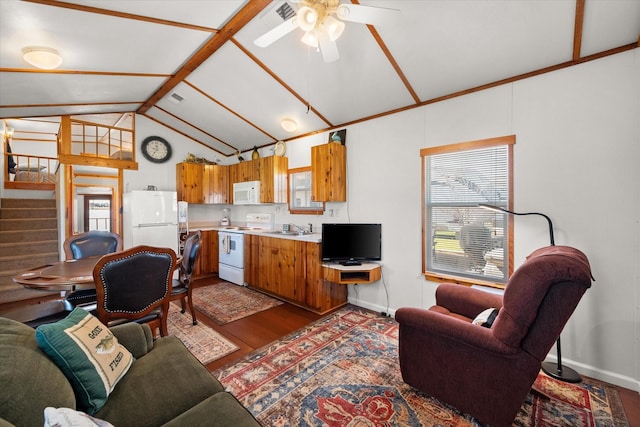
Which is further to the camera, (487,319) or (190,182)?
(190,182)

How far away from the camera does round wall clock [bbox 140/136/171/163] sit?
17.4 ft

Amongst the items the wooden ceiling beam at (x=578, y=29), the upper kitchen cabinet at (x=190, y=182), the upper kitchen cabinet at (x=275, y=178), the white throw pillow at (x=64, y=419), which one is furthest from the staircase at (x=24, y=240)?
the wooden ceiling beam at (x=578, y=29)

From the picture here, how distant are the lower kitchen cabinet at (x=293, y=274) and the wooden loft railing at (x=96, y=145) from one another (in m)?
2.99

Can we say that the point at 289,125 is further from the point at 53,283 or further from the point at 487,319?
the point at 487,319

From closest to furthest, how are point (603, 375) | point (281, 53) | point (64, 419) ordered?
point (64, 419) → point (603, 375) → point (281, 53)

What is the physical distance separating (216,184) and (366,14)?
4.91 meters

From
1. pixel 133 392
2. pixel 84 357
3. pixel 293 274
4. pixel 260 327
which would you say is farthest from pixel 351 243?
pixel 84 357

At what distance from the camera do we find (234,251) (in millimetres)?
4883

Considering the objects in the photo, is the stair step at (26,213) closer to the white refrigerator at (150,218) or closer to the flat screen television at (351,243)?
the white refrigerator at (150,218)

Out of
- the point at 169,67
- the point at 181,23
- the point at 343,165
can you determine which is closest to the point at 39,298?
the point at 169,67

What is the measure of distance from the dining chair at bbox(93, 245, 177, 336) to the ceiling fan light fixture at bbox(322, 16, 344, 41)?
6.86 ft

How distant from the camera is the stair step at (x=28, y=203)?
541 cm

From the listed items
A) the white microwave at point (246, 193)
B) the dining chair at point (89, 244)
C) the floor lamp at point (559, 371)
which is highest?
the white microwave at point (246, 193)

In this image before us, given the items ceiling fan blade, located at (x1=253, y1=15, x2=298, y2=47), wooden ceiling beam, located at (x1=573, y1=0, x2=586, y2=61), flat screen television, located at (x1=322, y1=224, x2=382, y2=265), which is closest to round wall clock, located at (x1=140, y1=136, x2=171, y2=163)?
flat screen television, located at (x1=322, y1=224, x2=382, y2=265)
